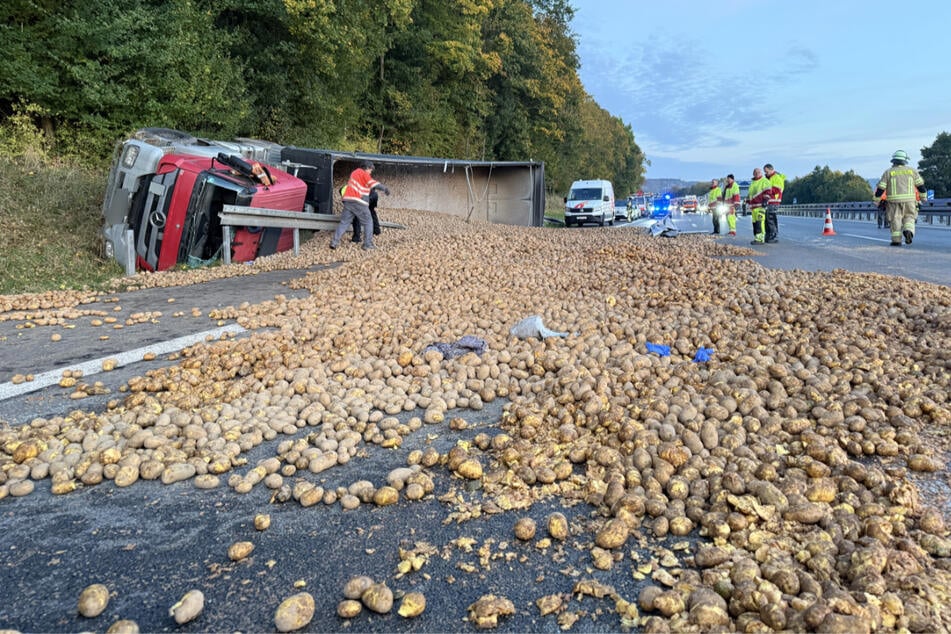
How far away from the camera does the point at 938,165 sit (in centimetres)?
5634

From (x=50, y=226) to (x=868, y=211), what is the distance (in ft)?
128

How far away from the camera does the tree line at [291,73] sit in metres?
12.3

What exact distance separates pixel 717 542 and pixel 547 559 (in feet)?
2.10

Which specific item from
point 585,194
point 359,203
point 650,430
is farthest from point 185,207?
point 585,194

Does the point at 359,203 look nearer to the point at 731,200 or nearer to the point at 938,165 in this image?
the point at 731,200

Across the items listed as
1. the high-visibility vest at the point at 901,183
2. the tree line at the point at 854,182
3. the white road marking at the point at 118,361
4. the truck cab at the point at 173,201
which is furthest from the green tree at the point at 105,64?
the tree line at the point at 854,182

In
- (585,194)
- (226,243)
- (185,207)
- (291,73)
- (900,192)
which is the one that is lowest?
(226,243)

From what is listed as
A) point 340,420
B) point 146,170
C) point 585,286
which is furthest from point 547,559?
point 146,170

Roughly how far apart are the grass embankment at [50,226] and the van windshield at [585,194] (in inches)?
759

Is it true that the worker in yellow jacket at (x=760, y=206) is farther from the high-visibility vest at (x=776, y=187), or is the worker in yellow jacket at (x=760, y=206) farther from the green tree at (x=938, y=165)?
the green tree at (x=938, y=165)

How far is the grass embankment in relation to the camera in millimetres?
8930

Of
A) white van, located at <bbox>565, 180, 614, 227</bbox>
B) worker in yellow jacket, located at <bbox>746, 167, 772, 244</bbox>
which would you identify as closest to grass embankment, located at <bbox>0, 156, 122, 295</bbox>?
worker in yellow jacket, located at <bbox>746, 167, 772, 244</bbox>

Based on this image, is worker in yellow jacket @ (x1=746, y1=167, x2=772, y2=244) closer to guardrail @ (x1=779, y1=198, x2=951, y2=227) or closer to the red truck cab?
the red truck cab

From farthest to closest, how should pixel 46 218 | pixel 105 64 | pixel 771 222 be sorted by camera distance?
pixel 771 222 < pixel 105 64 < pixel 46 218
